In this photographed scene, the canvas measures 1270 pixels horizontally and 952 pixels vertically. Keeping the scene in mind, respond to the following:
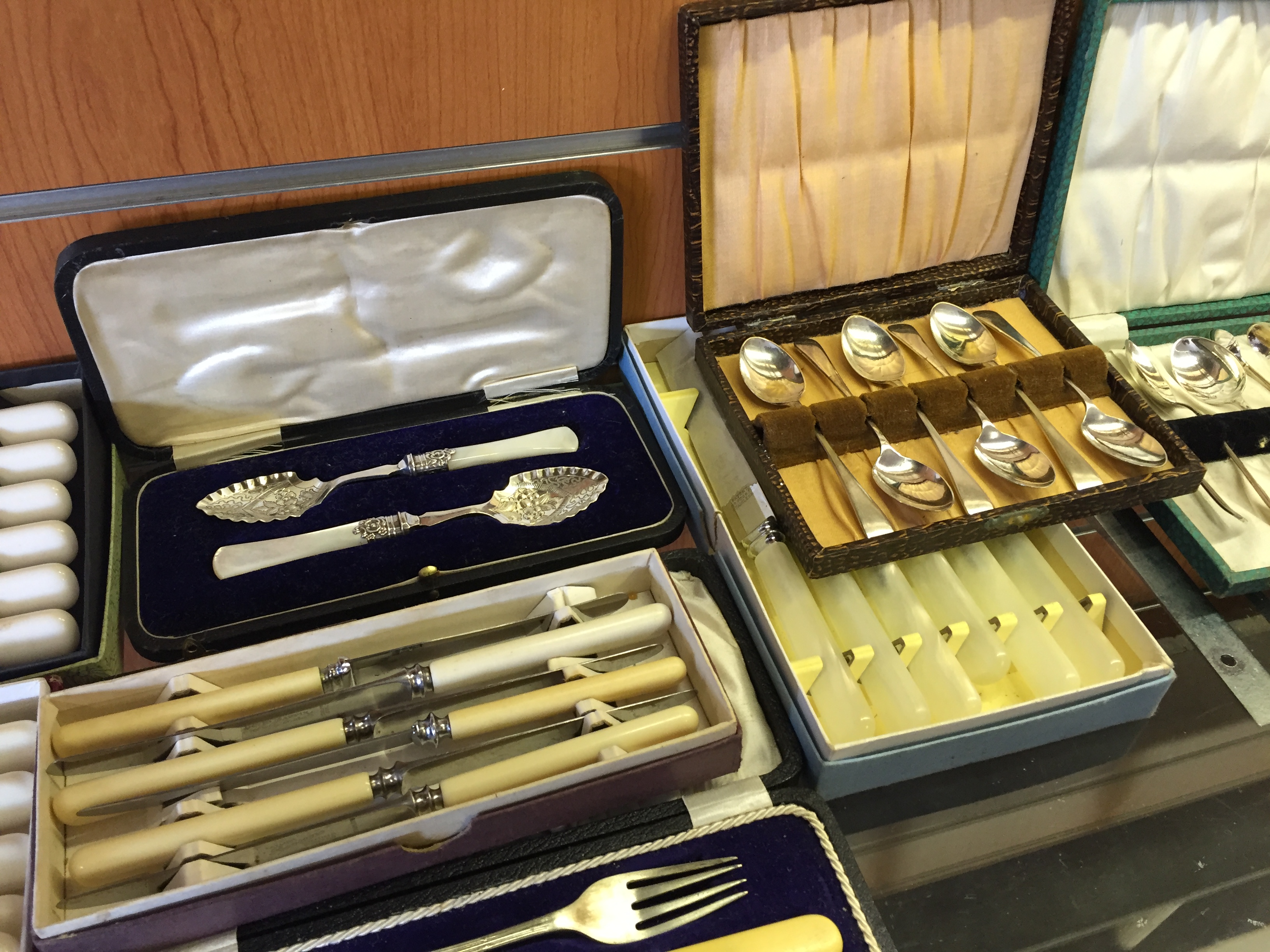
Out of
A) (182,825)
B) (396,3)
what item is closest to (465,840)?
(182,825)

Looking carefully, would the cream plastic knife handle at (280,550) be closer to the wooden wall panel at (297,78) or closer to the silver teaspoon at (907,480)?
→ the wooden wall panel at (297,78)

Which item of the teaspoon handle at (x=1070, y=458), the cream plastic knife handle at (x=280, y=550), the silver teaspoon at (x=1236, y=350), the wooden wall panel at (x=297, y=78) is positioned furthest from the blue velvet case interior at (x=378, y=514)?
the silver teaspoon at (x=1236, y=350)

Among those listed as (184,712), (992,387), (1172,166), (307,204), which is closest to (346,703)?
(184,712)

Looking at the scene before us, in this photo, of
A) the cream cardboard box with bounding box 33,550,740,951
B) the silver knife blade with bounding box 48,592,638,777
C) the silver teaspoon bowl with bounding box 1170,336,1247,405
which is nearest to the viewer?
the cream cardboard box with bounding box 33,550,740,951

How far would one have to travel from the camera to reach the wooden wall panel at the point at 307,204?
88cm

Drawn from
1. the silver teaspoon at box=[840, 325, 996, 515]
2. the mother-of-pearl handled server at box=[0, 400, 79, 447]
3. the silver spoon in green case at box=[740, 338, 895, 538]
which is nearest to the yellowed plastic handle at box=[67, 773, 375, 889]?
the mother-of-pearl handled server at box=[0, 400, 79, 447]

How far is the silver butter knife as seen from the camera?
97 centimetres

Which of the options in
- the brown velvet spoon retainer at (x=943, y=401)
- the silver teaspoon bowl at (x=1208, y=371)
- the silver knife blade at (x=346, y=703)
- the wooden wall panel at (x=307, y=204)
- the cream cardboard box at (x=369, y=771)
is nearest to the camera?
the cream cardboard box at (x=369, y=771)

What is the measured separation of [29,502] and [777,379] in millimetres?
810

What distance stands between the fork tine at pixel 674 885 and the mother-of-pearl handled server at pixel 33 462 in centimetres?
73

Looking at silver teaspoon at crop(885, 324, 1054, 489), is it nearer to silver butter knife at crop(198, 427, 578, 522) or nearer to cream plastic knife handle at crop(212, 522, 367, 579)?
silver butter knife at crop(198, 427, 578, 522)

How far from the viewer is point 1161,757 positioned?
896 millimetres

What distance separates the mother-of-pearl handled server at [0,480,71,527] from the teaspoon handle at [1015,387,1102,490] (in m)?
1.06

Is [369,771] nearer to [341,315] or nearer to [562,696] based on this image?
[562,696]
